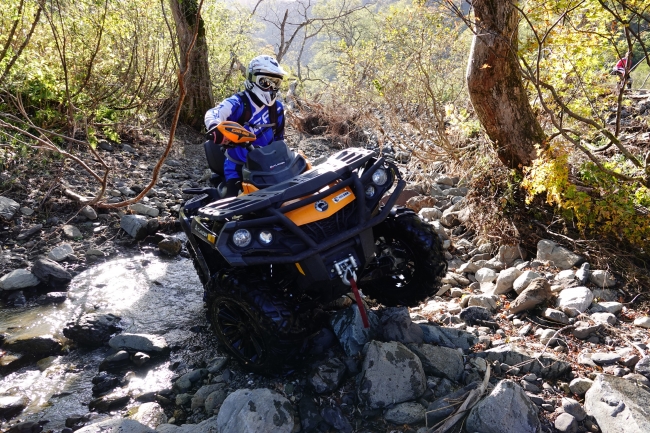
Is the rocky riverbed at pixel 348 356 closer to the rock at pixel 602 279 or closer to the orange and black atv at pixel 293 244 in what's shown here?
the rock at pixel 602 279

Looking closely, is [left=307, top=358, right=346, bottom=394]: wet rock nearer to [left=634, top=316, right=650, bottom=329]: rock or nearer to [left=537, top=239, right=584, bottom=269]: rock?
[left=634, top=316, right=650, bottom=329]: rock

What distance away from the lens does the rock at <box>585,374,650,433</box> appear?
2.45 m

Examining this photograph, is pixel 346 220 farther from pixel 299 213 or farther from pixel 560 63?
pixel 560 63

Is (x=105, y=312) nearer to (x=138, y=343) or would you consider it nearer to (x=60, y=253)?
(x=138, y=343)

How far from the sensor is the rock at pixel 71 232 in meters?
6.17

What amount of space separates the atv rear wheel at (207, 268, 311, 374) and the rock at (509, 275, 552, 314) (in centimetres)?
177

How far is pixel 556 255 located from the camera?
4602 mm

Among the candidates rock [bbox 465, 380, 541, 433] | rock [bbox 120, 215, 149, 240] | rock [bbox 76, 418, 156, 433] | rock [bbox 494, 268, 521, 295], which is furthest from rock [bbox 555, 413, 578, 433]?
rock [bbox 120, 215, 149, 240]

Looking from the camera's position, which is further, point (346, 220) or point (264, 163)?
point (264, 163)

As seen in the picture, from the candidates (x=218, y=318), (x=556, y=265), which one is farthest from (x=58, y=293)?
(x=556, y=265)

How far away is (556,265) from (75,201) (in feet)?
19.7

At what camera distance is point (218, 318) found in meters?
3.41

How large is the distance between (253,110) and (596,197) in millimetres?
3203

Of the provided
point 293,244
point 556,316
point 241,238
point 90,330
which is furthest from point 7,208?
point 556,316
